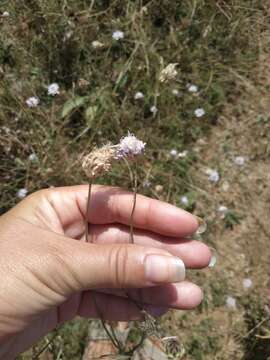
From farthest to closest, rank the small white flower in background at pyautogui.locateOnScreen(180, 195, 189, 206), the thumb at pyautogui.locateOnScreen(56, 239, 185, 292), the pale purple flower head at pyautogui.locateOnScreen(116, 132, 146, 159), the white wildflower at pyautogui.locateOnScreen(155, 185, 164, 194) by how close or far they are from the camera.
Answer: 1. the small white flower in background at pyautogui.locateOnScreen(180, 195, 189, 206)
2. the white wildflower at pyautogui.locateOnScreen(155, 185, 164, 194)
3. the pale purple flower head at pyautogui.locateOnScreen(116, 132, 146, 159)
4. the thumb at pyautogui.locateOnScreen(56, 239, 185, 292)

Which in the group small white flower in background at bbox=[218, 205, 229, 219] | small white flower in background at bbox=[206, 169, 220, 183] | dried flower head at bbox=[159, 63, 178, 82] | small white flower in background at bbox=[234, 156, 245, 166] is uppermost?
dried flower head at bbox=[159, 63, 178, 82]

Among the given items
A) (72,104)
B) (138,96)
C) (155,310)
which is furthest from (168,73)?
(155,310)

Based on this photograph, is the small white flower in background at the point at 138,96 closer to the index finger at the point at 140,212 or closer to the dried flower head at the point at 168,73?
the dried flower head at the point at 168,73

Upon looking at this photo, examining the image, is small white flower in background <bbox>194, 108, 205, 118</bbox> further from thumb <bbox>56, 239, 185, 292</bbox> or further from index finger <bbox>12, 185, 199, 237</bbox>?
thumb <bbox>56, 239, 185, 292</bbox>

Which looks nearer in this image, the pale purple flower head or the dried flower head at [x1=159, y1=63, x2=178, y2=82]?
the pale purple flower head

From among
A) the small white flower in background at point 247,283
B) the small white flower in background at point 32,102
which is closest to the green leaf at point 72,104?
the small white flower in background at point 32,102

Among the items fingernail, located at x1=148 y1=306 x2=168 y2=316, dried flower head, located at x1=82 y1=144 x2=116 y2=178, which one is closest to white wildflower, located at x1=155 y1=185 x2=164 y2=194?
fingernail, located at x1=148 y1=306 x2=168 y2=316
